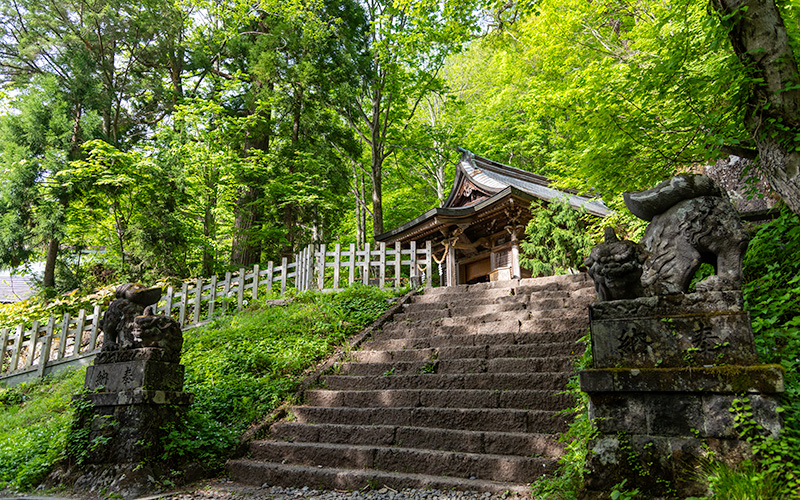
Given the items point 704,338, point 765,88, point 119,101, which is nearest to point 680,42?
point 765,88

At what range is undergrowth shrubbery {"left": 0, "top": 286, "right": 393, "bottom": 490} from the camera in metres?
5.11

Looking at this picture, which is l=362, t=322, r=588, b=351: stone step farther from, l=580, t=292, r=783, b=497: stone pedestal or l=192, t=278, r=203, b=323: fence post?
l=192, t=278, r=203, b=323: fence post

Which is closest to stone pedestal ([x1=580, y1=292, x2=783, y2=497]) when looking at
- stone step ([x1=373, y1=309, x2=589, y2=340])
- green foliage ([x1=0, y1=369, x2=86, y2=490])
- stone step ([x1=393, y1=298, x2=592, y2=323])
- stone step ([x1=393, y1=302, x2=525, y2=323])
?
stone step ([x1=373, y1=309, x2=589, y2=340])

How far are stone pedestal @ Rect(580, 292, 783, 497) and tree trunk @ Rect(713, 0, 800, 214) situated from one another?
5.78 ft

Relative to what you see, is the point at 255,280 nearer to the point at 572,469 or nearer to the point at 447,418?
the point at 447,418

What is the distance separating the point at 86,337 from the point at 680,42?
14860mm

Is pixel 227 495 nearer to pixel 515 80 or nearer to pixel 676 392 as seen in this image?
pixel 676 392

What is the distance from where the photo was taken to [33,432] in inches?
237

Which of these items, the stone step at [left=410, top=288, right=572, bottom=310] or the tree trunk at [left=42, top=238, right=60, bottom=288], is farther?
the tree trunk at [left=42, top=238, right=60, bottom=288]

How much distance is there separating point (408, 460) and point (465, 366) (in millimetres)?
1734

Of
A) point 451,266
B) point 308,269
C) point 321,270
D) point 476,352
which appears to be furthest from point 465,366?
point 451,266

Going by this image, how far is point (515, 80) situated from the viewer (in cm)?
1692

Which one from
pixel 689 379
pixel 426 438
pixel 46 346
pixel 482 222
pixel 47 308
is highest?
pixel 482 222

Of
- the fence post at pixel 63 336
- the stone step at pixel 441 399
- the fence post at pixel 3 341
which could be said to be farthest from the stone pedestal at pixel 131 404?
the fence post at pixel 3 341
